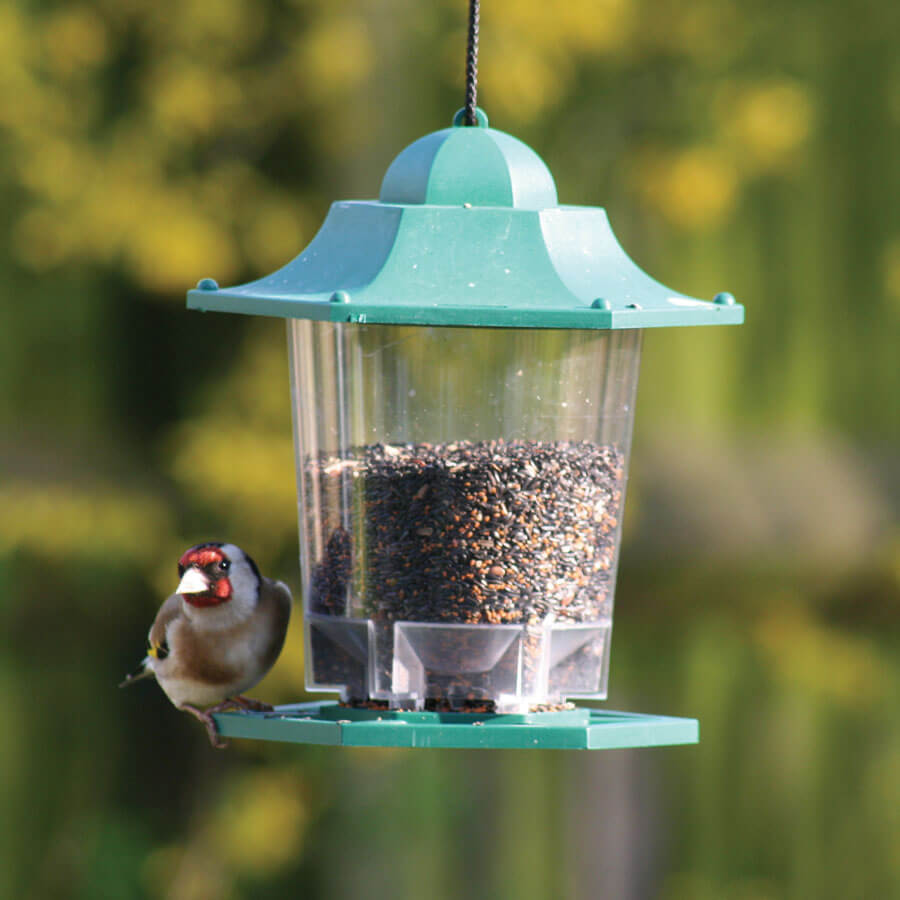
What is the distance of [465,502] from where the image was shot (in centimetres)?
298

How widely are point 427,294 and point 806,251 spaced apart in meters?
3.85

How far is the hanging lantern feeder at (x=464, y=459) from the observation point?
9.41 ft

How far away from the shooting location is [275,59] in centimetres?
596

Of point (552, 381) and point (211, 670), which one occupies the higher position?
point (552, 381)

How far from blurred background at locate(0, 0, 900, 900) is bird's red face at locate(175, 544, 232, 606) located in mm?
2290

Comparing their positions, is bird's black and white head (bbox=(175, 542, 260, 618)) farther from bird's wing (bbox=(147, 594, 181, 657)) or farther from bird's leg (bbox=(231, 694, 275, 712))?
bird's leg (bbox=(231, 694, 275, 712))

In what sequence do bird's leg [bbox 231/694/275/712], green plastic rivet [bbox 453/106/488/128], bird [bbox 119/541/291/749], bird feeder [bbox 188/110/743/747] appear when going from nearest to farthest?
1. bird feeder [bbox 188/110/743/747]
2. green plastic rivet [bbox 453/106/488/128]
3. bird [bbox 119/541/291/749]
4. bird's leg [bbox 231/694/275/712]

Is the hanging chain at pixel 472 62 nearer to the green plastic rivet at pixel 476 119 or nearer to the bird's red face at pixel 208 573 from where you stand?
the green plastic rivet at pixel 476 119

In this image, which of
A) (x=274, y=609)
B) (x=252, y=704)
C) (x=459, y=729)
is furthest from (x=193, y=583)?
(x=459, y=729)

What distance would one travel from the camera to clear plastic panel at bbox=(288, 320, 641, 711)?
117 inches

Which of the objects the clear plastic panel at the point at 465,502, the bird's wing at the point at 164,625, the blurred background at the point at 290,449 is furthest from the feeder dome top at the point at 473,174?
the blurred background at the point at 290,449

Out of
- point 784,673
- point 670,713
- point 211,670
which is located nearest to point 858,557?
point 784,673

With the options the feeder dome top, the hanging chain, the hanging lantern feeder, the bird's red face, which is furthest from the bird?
the hanging chain

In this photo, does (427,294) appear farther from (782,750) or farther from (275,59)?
(782,750)
